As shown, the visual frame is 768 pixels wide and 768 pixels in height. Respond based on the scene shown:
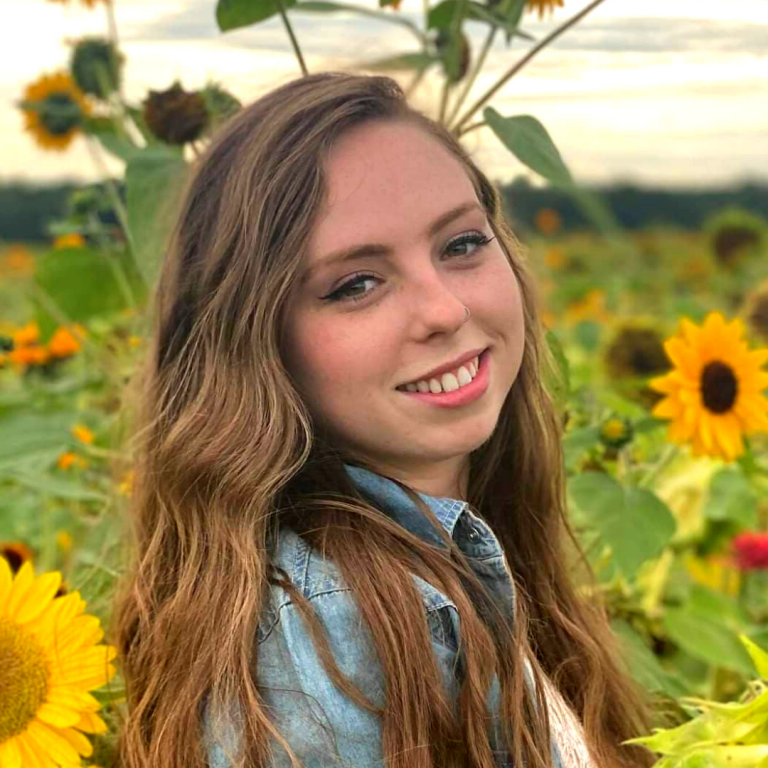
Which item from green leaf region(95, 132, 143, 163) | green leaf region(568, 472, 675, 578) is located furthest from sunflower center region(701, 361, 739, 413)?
green leaf region(95, 132, 143, 163)

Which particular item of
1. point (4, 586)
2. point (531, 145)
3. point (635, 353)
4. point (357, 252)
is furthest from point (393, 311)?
point (635, 353)

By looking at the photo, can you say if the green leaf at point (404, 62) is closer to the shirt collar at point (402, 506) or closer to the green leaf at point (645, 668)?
the shirt collar at point (402, 506)

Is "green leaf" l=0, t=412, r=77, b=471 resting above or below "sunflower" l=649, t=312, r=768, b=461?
above

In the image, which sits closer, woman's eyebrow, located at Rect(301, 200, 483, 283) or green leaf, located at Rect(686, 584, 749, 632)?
woman's eyebrow, located at Rect(301, 200, 483, 283)

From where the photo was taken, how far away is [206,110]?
1.17 metres

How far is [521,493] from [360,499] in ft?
0.84

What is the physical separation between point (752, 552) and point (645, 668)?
435 millimetres

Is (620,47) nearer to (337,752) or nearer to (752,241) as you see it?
(337,752)

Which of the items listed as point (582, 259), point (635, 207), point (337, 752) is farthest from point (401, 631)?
point (582, 259)

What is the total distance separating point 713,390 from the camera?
1.22 metres

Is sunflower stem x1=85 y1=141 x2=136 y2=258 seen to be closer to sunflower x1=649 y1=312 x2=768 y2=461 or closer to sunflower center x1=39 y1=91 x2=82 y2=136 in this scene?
sunflower center x1=39 y1=91 x2=82 y2=136

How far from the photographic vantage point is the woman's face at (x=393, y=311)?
882 mm

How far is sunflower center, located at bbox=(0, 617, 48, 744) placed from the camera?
87 centimetres

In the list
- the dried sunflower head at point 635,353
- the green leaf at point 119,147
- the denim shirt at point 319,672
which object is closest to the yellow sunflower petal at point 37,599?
the denim shirt at point 319,672
